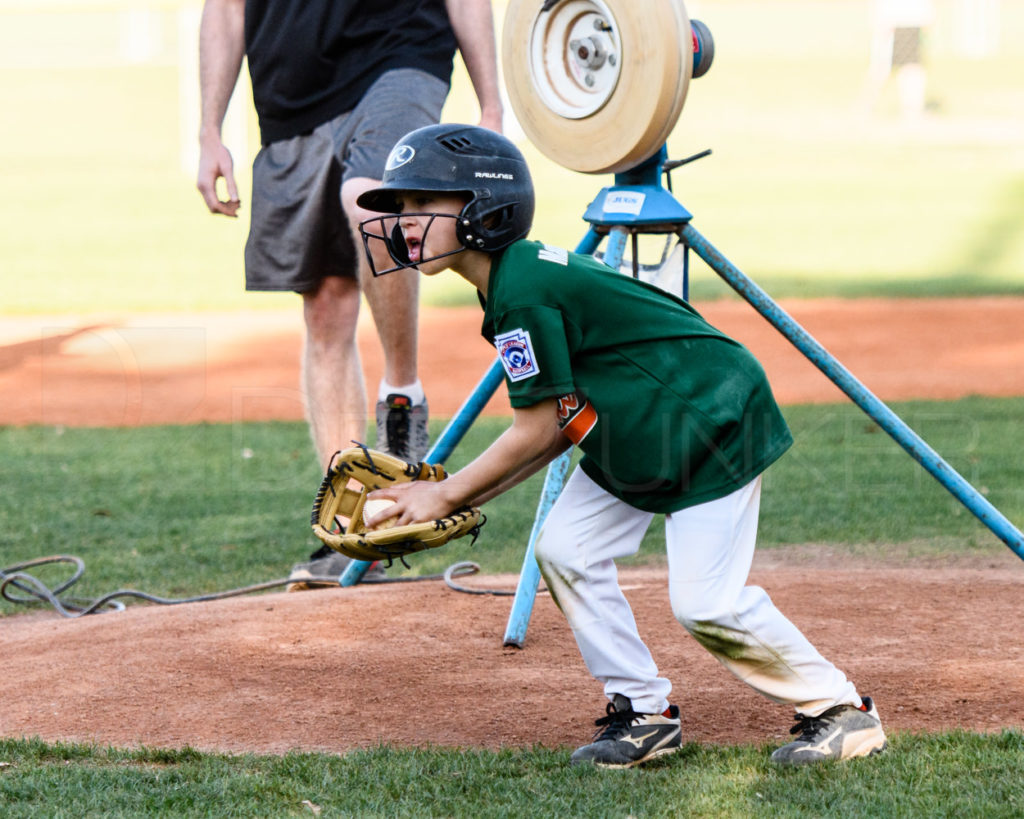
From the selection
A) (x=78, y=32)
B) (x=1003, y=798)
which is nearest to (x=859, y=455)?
(x=1003, y=798)

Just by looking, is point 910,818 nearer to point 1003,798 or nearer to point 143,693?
point 1003,798

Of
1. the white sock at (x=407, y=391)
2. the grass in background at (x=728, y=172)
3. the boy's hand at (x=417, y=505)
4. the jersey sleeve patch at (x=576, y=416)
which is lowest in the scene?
the grass in background at (x=728, y=172)

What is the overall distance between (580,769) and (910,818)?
658mm

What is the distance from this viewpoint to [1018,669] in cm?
335

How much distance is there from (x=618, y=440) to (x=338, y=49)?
219 cm

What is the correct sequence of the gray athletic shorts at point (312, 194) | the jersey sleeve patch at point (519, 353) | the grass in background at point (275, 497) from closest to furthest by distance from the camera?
the jersey sleeve patch at point (519, 353) < the gray athletic shorts at point (312, 194) < the grass in background at point (275, 497)

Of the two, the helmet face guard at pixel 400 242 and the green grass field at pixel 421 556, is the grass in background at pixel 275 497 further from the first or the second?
the helmet face guard at pixel 400 242

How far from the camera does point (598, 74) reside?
11.0ft

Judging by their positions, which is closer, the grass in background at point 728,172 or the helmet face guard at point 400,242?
the helmet face guard at point 400,242

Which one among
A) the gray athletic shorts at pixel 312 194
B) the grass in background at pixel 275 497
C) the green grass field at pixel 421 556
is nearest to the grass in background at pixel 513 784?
the green grass field at pixel 421 556

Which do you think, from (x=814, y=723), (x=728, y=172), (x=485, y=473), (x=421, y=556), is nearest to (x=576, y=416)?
(x=485, y=473)

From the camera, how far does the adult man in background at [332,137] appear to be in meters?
4.30

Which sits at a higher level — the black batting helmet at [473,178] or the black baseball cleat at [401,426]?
the black batting helmet at [473,178]

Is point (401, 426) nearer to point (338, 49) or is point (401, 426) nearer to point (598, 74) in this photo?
point (338, 49)
